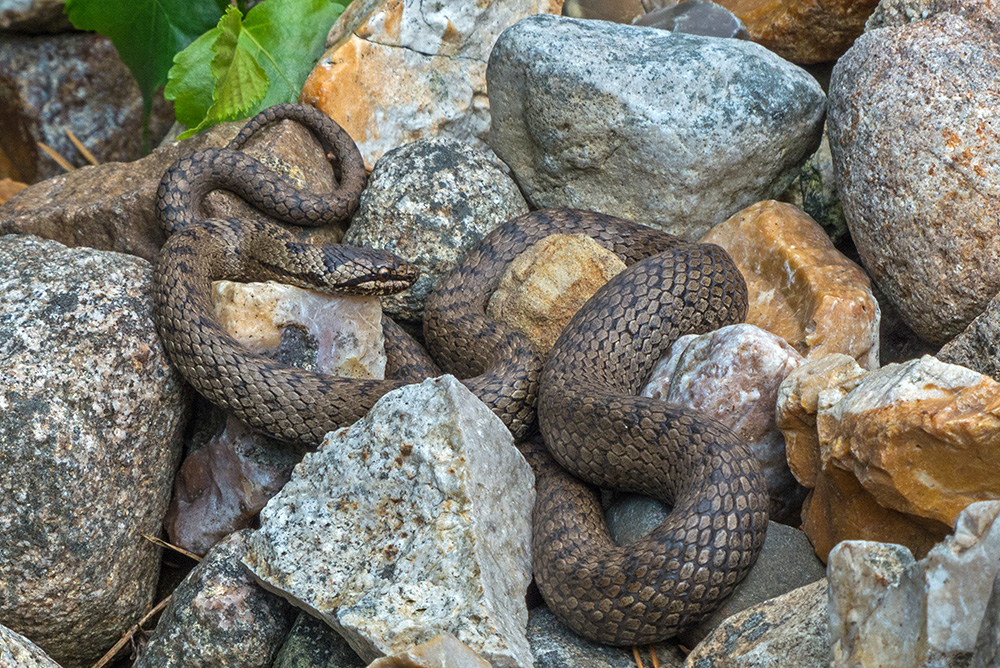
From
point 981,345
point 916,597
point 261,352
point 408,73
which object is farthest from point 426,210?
point 916,597

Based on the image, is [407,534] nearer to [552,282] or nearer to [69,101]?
[552,282]

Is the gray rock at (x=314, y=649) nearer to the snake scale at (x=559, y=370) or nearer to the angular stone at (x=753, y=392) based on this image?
the snake scale at (x=559, y=370)

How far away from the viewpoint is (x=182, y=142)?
586 cm

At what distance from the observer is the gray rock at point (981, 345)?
3.90 metres

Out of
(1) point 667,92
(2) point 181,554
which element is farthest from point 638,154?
(2) point 181,554

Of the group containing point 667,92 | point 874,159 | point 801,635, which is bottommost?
point 801,635

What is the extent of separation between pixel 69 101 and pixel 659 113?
5647 mm

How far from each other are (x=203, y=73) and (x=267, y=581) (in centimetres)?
368

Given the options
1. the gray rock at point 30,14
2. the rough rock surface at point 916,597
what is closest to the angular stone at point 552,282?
the rough rock surface at point 916,597

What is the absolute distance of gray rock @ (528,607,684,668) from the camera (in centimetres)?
344

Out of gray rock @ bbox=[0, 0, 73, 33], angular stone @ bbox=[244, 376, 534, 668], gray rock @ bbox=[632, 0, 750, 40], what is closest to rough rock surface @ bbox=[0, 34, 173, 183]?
gray rock @ bbox=[0, 0, 73, 33]

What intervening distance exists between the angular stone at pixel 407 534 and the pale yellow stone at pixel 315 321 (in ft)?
2.97

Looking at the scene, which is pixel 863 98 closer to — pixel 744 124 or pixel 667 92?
pixel 744 124

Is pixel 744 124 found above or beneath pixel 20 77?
beneath
